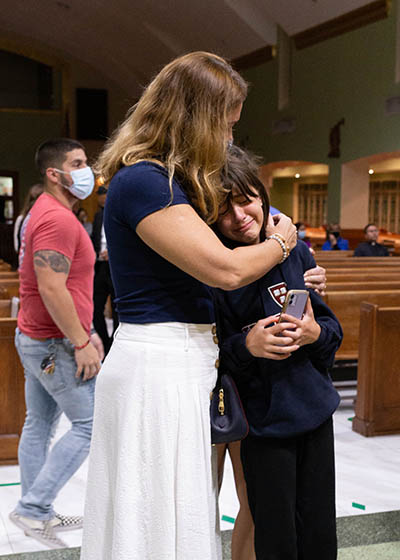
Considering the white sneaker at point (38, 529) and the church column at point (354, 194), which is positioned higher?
the church column at point (354, 194)

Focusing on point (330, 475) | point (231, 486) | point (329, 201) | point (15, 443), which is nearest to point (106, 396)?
point (330, 475)

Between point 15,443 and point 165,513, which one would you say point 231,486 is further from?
point 165,513

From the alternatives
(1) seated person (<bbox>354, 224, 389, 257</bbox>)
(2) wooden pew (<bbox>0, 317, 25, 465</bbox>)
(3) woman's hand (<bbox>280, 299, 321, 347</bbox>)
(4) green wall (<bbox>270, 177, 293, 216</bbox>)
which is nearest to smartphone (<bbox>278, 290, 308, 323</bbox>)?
(3) woman's hand (<bbox>280, 299, 321, 347</bbox>)

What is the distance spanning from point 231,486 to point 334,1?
1206 centimetres

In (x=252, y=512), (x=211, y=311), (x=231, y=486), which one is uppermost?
(x=211, y=311)

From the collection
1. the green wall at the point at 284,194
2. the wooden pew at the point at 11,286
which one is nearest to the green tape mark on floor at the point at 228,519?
the wooden pew at the point at 11,286

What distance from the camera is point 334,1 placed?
13453 mm

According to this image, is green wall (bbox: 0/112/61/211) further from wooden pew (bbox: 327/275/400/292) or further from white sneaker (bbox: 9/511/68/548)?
white sneaker (bbox: 9/511/68/548)

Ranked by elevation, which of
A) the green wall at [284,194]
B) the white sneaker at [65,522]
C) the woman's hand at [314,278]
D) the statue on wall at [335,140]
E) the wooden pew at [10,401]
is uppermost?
the statue on wall at [335,140]

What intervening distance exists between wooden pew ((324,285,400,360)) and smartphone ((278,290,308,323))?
10.7 ft

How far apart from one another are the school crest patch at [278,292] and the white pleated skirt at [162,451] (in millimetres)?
241

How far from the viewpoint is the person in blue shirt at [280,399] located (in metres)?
1.75

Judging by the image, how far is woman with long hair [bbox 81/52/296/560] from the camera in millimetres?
1568

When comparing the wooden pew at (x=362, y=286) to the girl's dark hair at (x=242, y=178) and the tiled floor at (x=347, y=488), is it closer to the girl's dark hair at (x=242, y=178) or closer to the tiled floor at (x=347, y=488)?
the tiled floor at (x=347, y=488)
